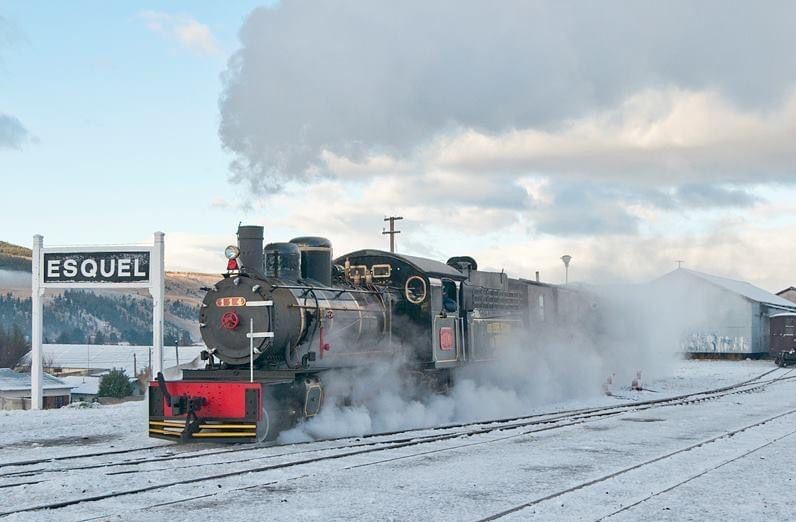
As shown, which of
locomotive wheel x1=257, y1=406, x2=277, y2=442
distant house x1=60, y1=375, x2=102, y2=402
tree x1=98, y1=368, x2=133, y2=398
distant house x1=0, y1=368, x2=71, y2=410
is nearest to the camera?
locomotive wheel x1=257, y1=406, x2=277, y2=442

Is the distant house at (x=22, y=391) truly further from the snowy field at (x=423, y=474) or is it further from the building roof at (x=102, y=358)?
the building roof at (x=102, y=358)

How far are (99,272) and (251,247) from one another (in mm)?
8823

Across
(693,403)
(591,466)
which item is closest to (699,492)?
(591,466)

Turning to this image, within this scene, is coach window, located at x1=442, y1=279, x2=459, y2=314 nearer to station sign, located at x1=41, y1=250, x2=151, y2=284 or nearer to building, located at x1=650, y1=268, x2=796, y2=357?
station sign, located at x1=41, y1=250, x2=151, y2=284

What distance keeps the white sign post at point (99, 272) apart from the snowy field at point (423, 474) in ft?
15.9

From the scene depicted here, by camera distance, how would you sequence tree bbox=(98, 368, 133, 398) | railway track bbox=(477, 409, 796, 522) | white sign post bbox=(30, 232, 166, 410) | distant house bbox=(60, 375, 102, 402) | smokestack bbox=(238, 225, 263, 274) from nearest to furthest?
railway track bbox=(477, 409, 796, 522)
smokestack bbox=(238, 225, 263, 274)
white sign post bbox=(30, 232, 166, 410)
tree bbox=(98, 368, 133, 398)
distant house bbox=(60, 375, 102, 402)

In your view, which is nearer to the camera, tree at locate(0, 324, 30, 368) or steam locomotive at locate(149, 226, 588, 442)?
steam locomotive at locate(149, 226, 588, 442)

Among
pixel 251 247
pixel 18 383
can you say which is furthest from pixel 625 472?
pixel 18 383

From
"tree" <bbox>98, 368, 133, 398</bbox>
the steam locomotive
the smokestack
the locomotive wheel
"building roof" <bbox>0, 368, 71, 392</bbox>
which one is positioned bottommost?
"tree" <bbox>98, 368, 133, 398</bbox>

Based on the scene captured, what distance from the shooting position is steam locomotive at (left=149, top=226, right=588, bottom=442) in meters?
13.4

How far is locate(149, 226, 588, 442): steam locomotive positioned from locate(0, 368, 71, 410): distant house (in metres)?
38.4

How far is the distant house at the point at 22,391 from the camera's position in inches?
1980

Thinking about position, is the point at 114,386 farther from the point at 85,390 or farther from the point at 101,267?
the point at 101,267

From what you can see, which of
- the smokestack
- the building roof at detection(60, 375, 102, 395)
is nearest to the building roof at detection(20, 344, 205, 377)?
the building roof at detection(60, 375, 102, 395)
